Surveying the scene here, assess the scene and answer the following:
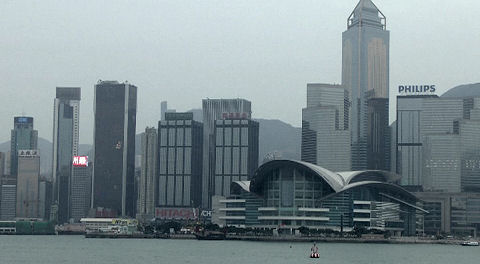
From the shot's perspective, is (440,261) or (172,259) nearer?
(172,259)

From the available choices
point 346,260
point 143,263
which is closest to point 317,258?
point 346,260

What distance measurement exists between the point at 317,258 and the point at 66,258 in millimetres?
39100

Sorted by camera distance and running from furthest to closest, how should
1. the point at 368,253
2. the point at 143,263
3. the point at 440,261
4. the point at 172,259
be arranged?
the point at 368,253 < the point at 440,261 < the point at 172,259 < the point at 143,263

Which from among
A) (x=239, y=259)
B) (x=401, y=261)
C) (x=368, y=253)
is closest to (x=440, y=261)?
(x=401, y=261)

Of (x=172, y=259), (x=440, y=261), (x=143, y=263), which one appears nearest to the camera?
(x=143, y=263)

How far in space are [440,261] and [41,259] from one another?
63307 millimetres

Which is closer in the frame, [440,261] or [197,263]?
[197,263]

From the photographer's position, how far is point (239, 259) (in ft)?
457

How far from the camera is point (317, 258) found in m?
143

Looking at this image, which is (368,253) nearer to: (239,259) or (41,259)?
(239,259)

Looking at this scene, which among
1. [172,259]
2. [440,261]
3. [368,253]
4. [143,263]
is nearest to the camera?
[143,263]

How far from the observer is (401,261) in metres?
141

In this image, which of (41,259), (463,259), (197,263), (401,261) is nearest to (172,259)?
(197,263)

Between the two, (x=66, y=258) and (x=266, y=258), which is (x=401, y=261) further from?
(x=66, y=258)
